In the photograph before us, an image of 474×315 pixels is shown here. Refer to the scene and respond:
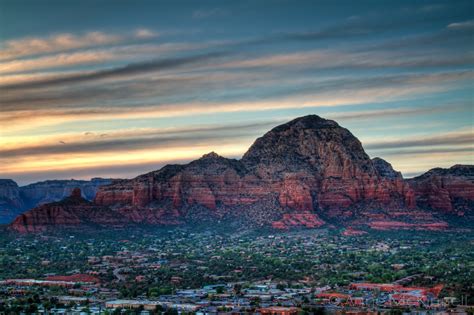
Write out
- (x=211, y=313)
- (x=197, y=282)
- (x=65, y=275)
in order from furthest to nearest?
(x=65, y=275), (x=197, y=282), (x=211, y=313)

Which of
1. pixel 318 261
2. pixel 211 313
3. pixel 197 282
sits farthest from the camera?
pixel 318 261

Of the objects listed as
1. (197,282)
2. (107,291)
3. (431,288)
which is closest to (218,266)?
(197,282)

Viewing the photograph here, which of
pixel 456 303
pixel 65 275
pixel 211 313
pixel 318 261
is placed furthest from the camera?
pixel 318 261

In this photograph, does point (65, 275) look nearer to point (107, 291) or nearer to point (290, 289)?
point (107, 291)

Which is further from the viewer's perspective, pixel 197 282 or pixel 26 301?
pixel 197 282

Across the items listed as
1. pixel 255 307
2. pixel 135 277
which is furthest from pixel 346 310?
pixel 135 277

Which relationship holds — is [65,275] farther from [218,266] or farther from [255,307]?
[255,307]

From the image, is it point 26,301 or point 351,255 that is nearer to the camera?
point 26,301

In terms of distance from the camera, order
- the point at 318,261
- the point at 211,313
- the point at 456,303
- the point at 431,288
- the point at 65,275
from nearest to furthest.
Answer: the point at 211,313, the point at 456,303, the point at 431,288, the point at 65,275, the point at 318,261

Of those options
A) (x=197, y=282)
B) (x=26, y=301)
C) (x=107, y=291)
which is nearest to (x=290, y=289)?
(x=197, y=282)
